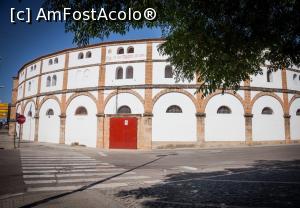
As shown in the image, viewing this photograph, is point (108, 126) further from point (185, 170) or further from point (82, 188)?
point (82, 188)

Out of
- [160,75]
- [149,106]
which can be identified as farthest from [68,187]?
[160,75]

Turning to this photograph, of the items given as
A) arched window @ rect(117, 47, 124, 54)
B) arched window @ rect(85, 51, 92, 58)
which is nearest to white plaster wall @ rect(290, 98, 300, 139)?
arched window @ rect(117, 47, 124, 54)

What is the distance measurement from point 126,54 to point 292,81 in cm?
1874

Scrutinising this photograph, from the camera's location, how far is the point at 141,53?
25391 mm

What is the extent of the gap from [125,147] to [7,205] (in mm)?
18419

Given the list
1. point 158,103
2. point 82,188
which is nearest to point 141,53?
point 158,103

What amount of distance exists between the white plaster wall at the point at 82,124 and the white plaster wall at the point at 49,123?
1668mm

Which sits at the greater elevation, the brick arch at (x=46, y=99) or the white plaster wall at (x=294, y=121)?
the brick arch at (x=46, y=99)

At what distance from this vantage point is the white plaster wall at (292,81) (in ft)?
92.1

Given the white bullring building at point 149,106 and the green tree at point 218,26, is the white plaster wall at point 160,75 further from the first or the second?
the green tree at point 218,26

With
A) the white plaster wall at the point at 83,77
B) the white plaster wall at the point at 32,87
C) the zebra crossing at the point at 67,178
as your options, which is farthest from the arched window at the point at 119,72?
the zebra crossing at the point at 67,178

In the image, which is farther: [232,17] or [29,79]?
[29,79]

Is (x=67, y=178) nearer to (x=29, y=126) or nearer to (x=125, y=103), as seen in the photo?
(x=125, y=103)

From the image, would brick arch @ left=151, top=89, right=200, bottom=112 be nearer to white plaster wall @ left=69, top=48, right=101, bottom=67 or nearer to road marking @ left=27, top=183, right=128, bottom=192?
white plaster wall @ left=69, top=48, right=101, bottom=67
